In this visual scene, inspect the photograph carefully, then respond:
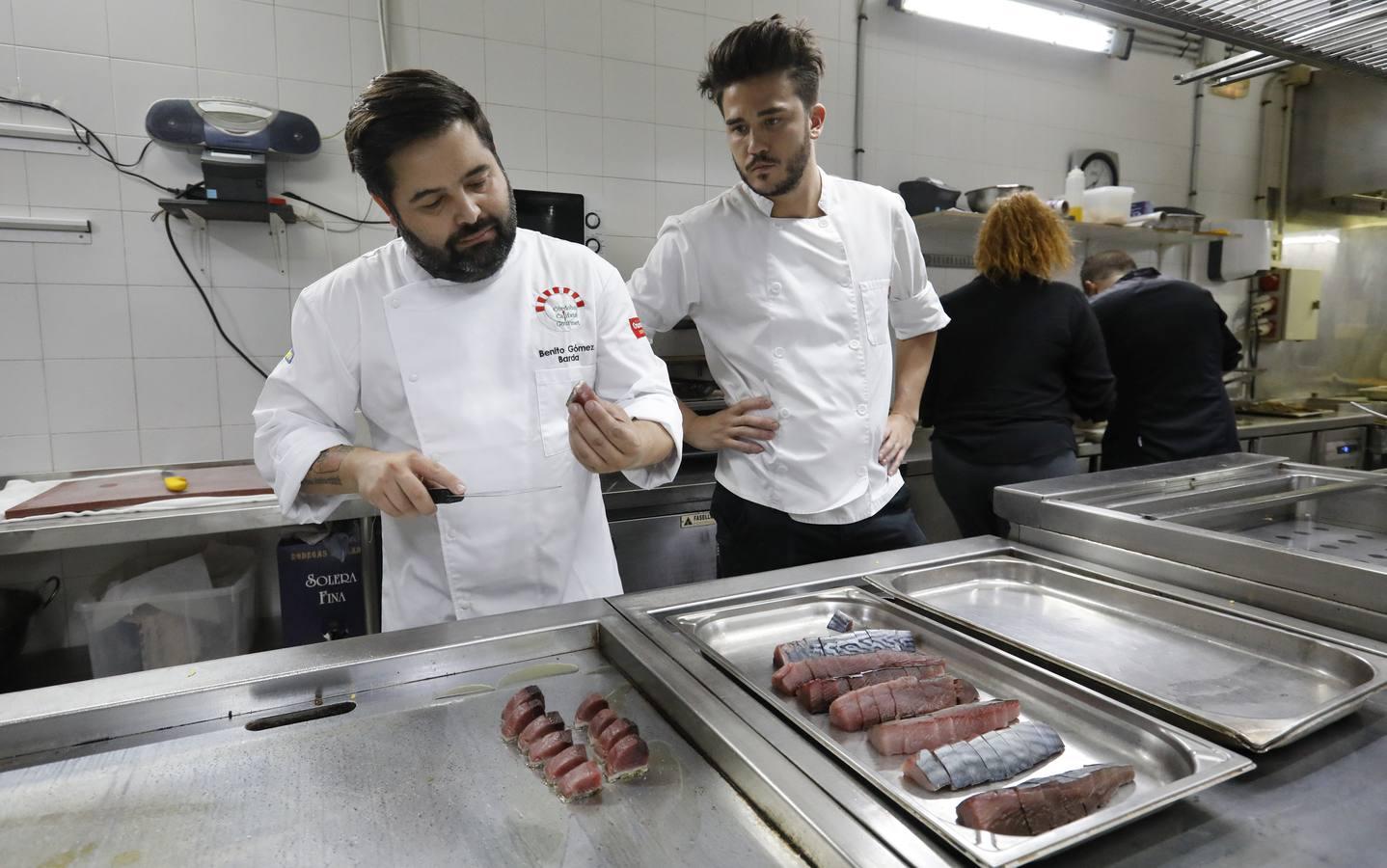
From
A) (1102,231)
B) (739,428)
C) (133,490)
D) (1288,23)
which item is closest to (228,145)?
(133,490)

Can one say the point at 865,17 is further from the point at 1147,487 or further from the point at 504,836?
the point at 504,836

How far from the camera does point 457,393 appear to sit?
1449 mm

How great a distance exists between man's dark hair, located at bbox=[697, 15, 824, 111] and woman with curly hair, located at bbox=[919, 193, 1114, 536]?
112 cm

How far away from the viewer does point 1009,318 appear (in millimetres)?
2590

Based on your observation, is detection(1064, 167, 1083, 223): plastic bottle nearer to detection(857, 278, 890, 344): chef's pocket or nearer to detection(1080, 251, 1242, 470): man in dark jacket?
detection(1080, 251, 1242, 470): man in dark jacket

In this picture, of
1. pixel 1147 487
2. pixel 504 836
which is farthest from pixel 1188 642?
Answer: pixel 504 836

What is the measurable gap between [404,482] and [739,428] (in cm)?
84

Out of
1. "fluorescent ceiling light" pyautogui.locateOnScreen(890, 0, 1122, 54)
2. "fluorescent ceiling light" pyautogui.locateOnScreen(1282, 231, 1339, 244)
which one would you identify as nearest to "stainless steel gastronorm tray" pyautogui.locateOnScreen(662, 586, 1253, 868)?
"fluorescent ceiling light" pyautogui.locateOnScreen(890, 0, 1122, 54)

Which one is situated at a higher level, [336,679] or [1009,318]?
[1009,318]

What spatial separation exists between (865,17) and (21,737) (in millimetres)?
4069

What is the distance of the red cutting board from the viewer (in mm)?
2191

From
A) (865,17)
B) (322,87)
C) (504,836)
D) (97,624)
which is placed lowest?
(97,624)

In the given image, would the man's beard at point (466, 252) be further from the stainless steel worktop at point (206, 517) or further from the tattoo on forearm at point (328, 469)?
the stainless steel worktop at point (206, 517)

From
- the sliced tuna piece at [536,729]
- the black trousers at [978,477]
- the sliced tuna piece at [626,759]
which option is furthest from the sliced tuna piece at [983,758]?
the black trousers at [978,477]
